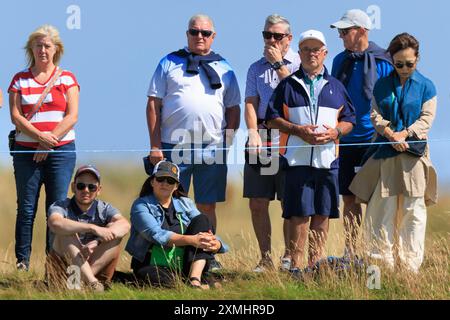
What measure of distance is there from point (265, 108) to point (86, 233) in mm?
2386

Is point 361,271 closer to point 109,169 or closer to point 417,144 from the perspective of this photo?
point 417,144

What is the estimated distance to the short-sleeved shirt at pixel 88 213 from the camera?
425 inches

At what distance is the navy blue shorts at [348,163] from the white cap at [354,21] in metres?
1.29

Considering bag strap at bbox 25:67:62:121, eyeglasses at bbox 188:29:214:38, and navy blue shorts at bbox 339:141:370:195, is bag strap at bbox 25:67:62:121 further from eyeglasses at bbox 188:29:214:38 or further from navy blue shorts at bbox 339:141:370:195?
navy blue shorts at bbox 339:141:370:195

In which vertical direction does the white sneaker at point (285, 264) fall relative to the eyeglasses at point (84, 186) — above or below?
below

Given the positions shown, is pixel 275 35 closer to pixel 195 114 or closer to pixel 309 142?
pixel 195 114

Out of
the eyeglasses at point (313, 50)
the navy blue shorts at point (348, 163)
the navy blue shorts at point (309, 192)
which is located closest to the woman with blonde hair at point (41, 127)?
the navy blue shorts at point (309, 192)

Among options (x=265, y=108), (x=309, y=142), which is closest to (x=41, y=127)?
(x=265, y=108)

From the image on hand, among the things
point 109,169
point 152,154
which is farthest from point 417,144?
point 109,169

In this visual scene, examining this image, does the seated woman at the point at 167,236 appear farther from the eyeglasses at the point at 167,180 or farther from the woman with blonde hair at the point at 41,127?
the woman with blonde hair at the point at 41,127

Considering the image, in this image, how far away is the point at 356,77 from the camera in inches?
470

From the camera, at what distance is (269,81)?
11844mm

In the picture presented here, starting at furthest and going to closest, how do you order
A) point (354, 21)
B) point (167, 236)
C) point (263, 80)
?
point (354, 21) → point (263, 80) → point (167, 236)
